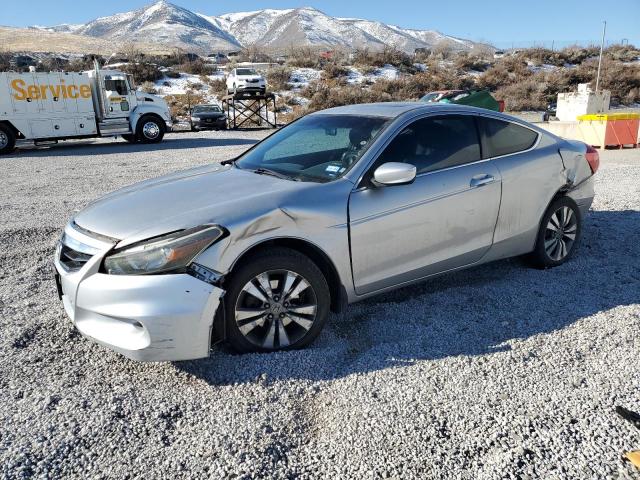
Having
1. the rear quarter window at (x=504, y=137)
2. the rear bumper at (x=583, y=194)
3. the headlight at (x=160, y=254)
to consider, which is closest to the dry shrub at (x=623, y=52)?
the rear bumper at (x=583, y=194)

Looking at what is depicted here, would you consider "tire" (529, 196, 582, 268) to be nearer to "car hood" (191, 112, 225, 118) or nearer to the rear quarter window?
the rear quarter window

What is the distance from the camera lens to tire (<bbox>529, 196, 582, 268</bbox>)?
476 cm

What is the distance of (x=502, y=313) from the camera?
13.3ft

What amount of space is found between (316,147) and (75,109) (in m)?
17.2

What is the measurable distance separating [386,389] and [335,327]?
895 millimetres

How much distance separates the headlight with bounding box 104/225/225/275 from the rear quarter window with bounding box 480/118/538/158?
96.7 inches

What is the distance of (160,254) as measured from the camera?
301 cm

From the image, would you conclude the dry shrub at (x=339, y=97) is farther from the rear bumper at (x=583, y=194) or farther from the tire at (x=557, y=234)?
the tire at (x=557, y=234)

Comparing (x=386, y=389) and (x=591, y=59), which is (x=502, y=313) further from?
(x=591, y=59)

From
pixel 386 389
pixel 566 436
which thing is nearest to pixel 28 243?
pixel 386 389

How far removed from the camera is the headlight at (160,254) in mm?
2998

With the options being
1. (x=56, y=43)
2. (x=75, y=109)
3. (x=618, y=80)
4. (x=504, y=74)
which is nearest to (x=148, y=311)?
(x=75, y=109)

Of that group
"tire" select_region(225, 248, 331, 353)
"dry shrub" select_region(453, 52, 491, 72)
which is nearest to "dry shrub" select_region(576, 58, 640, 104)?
"dry shrub" select_region(453, 52, 491, 72)

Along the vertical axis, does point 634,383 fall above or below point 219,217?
below
